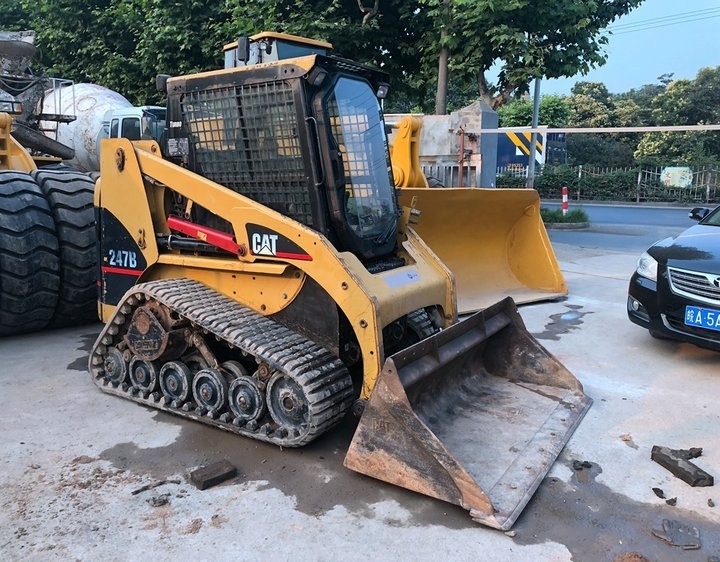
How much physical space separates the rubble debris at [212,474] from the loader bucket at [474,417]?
642 millimetres

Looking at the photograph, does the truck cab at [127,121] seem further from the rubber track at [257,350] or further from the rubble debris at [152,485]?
the rubble debris at [152,485]

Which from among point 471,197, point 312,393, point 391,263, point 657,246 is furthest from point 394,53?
point 312,393

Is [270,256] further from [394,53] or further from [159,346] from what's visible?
[394,53]

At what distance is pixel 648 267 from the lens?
5617 mm

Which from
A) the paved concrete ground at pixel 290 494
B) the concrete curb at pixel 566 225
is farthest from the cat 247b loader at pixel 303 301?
the concrete curb at pixel 566 225

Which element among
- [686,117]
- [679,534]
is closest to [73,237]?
[679,534]

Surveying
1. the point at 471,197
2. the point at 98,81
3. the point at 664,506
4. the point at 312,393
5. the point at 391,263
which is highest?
the point at 98,81

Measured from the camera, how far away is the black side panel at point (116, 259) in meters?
4.71

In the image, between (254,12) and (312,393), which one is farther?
(254,12)

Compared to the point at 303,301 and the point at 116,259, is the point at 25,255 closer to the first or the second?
the point at 116,259

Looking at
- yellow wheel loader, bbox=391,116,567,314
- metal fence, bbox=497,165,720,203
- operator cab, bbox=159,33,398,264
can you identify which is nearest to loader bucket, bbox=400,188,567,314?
yellow wheel loader, bbox=391,116,567,314

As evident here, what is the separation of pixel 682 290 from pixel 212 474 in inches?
155

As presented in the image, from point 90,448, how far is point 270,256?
1.53 meters

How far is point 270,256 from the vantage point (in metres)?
3.95
